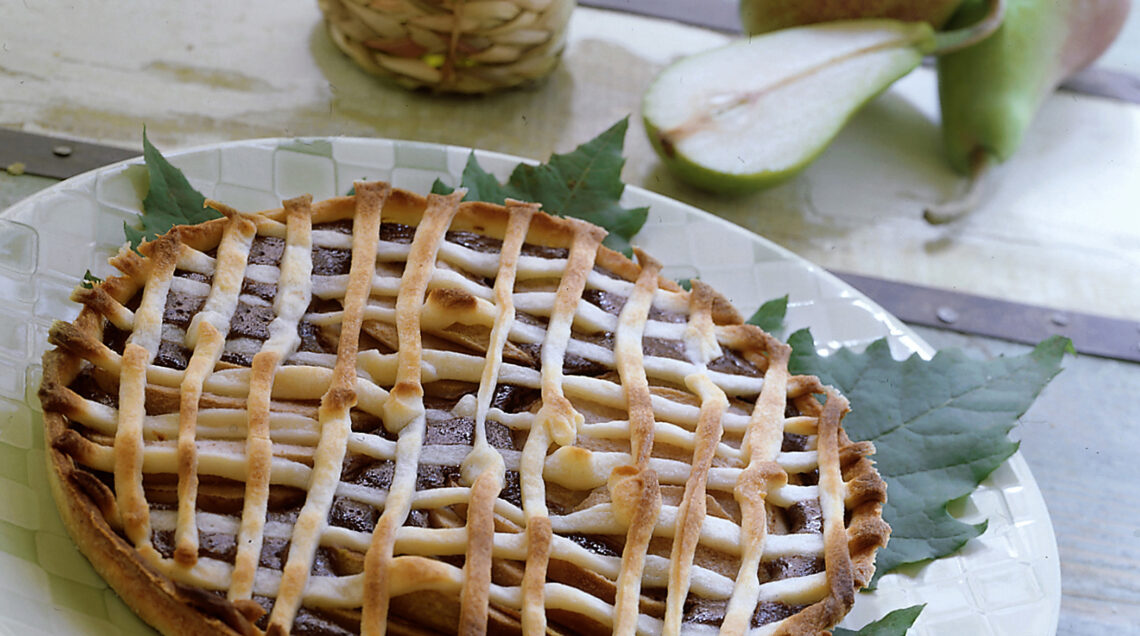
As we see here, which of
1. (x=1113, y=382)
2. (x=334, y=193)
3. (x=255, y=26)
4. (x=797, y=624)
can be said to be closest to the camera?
(x=797, y=624)

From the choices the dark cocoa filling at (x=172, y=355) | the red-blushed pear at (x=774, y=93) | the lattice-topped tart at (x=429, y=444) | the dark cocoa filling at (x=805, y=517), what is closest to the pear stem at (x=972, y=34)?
the red-blushed pear at (x=774, y=93)

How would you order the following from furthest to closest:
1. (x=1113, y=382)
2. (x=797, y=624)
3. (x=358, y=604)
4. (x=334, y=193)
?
(x=1113, y=382) < (x=334, y=193) < (x=797, y=624) < (x=358, y=604)

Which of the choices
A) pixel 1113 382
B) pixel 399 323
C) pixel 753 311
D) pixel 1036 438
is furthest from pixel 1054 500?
pixel 399 323

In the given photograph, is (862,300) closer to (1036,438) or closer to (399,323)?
(1036,438)

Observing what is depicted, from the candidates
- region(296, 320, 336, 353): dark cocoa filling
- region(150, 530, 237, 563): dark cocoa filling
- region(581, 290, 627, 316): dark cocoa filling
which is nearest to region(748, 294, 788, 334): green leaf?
region(581, 290, 627, 316): dark cocoa filling

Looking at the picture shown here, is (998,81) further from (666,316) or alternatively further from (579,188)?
(666,316)

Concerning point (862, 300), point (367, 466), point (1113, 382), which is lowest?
point (1113, 382)
